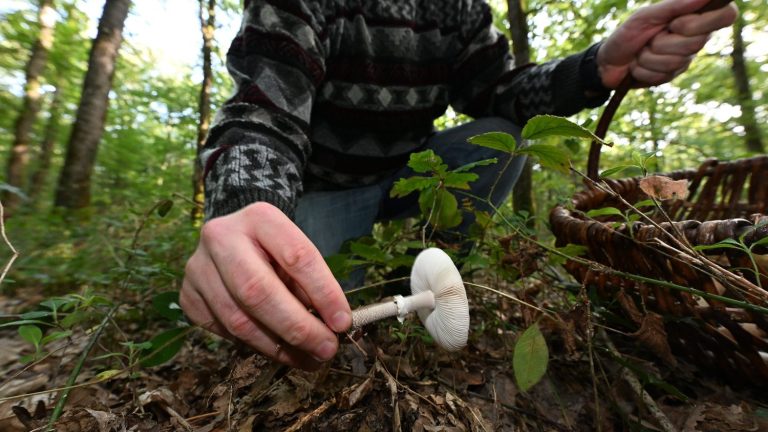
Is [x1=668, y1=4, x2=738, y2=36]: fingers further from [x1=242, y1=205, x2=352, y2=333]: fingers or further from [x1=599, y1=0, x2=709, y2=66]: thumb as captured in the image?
[x1=242, y1=205, x2=352, y2=333]: fingers

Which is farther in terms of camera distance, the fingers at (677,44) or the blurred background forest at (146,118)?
the blurred background forest at (146,118)

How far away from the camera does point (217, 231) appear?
553 millimetres

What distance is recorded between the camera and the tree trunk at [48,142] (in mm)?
3954

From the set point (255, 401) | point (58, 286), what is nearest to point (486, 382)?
point (255, 401)

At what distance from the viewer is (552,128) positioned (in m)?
0.57

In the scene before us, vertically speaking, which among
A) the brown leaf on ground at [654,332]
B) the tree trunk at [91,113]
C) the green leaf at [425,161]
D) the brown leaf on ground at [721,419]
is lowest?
the brown leaf on ground at [721,419]

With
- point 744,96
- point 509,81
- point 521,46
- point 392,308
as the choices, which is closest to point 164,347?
point 392,308

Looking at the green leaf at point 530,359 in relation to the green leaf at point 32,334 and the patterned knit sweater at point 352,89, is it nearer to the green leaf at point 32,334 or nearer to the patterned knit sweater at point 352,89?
the patterned knit sweater at point 352,89

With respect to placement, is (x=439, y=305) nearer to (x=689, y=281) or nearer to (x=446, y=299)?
(x=446, y=299)

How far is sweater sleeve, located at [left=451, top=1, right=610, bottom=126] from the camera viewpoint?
4.38 ft

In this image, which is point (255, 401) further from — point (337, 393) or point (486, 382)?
point (486, 382)

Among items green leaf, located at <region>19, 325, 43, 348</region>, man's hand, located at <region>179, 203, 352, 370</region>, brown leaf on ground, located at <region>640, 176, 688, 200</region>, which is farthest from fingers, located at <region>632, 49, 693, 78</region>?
green leaf, located at <region>19, 325, 43, 348</region>

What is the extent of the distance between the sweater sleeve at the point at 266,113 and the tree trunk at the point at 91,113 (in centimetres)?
296

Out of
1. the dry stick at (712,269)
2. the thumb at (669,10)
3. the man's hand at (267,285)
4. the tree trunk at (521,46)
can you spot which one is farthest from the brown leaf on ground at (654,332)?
the tree trunk at (521,46)
